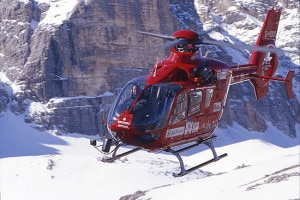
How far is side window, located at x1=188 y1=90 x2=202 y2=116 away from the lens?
24203mm

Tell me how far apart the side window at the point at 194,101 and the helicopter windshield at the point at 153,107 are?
1118 millimetres

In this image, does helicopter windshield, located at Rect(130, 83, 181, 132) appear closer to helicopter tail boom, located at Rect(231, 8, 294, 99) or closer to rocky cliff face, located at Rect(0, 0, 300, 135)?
helicopter tail boom, located at Rect(231, 8, 294, 99)

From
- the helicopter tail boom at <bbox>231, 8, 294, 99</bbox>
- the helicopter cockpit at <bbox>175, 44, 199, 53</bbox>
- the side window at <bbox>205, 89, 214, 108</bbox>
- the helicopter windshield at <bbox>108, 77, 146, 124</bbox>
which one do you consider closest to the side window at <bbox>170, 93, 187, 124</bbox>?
the helicopter windshield at <bbox>108, 77, 146, 124</bbox>

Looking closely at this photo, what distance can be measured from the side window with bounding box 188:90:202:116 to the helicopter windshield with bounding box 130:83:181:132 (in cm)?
112

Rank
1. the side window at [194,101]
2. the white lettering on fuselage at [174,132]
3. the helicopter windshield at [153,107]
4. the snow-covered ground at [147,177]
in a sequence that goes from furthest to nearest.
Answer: the snow-covered ground at [147,177], the side window at [194,101], the white lettering on fuselage at [174,132], the helicopter windshield at [153,107]

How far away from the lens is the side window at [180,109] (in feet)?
76.8

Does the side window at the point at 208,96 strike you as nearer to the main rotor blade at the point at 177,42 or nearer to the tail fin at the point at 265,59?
the main rotor blade at the point at 177,42

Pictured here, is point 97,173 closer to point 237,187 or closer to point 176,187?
point 176,187

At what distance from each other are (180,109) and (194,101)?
3.26 ft

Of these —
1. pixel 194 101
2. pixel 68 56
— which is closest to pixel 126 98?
pixel 194 101

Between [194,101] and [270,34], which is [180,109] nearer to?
[194,101]

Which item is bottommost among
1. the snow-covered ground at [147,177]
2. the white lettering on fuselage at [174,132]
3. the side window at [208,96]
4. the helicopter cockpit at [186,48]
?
the snow-covered ground at [147,177]

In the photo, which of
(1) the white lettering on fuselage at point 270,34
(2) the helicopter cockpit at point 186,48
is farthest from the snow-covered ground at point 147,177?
(2) the helicopter cockpit at point 186,48

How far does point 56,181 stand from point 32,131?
93.5 m
